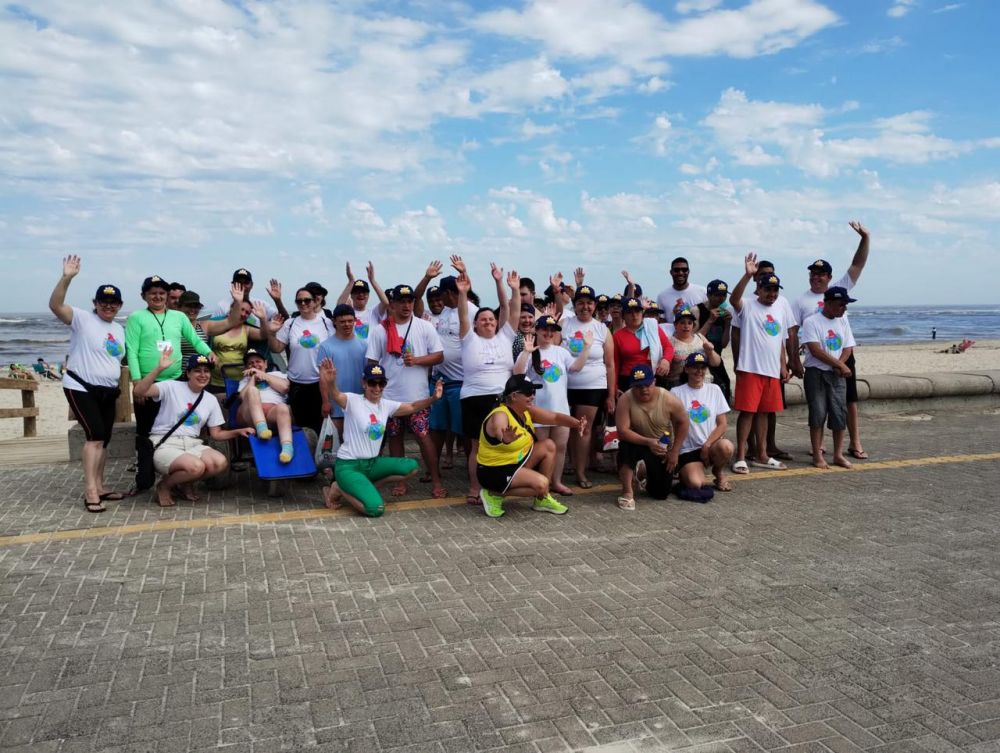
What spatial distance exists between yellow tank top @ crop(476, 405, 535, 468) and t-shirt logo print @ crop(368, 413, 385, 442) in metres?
0.88

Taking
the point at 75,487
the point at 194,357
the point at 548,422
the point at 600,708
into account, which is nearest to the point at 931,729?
the point at 600,708

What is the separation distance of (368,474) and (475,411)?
1070 millimetres

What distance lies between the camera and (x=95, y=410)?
663 centimetres

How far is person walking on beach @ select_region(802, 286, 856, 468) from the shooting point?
8188 millimetres

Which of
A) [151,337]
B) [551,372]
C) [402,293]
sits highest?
[402,293]

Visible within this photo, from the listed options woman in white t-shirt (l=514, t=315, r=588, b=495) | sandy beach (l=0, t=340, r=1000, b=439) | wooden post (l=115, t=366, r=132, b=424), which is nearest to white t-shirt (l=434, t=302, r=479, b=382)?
woman in white t-shirt (l=514, t=315, r=588, b=495)

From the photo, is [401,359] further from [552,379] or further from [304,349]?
[552,379]

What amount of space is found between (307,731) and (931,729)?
2.58 metres

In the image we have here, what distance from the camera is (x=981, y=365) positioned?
26812 mm

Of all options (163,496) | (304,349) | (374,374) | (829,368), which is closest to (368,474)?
(374,374)

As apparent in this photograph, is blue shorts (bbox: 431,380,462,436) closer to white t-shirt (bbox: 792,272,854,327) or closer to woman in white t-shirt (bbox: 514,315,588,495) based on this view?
woman in white t-shirt (bbox: 514,315,588,495)

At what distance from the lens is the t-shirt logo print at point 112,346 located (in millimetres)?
6719

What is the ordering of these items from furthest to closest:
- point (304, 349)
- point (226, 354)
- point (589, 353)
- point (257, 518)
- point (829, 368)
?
point (829, 368) < point (226, 354) < point (304, 349) < point (589, 353) < point (257, 518)

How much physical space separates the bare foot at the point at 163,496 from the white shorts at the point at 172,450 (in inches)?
4.5
